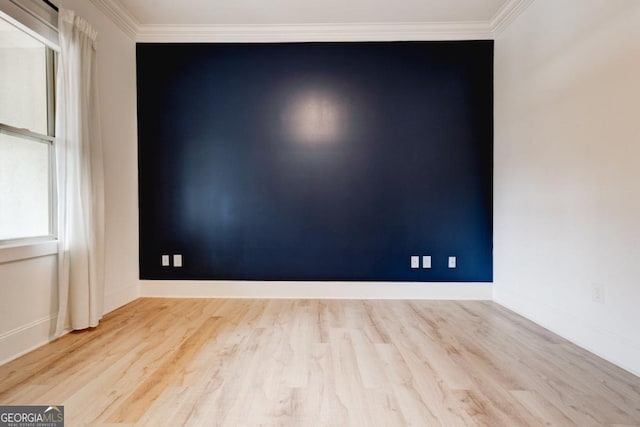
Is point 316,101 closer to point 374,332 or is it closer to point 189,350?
point 374,332

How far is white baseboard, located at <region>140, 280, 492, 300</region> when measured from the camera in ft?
10.7

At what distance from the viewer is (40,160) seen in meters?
2.27

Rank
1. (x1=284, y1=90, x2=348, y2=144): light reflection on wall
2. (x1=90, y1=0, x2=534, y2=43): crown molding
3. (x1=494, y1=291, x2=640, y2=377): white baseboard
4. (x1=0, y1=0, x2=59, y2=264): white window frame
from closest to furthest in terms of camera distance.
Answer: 1. (x1=494, y1=291, x2=640, y2=377): white baseboard
2. (x1=0, y1=0, x2=59, y2=264): white window frame
3. (x1=90, y1=0, x2=534, y2=43): crown molding
4. (x1=284, y1=90, x2=348, y2=144): light reflection on wall

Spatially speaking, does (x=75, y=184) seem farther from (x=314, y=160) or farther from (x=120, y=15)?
(x=314, y=160)

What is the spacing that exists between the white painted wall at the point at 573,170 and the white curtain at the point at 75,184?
387 cm

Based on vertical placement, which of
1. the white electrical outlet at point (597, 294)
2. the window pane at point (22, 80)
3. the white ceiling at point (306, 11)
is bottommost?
the white electrical outlet at point (597, 294)

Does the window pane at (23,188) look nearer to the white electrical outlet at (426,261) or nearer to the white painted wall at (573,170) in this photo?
the white electrical outlet at (426,261)

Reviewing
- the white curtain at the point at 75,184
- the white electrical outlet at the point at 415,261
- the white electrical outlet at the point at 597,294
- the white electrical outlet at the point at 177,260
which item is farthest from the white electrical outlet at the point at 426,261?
the white curtain at the point at 75,184

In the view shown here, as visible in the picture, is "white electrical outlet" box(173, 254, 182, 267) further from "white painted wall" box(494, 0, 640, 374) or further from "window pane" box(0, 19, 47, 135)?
"white painted wall" box(494, 0, 640, 374)

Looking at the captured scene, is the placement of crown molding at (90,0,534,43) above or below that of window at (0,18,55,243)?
above

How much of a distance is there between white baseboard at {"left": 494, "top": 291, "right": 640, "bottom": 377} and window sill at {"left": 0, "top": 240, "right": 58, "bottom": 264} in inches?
161

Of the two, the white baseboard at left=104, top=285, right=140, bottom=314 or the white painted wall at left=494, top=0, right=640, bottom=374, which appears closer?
the white painted wall at left=494, top=0, right=640, bottom=374

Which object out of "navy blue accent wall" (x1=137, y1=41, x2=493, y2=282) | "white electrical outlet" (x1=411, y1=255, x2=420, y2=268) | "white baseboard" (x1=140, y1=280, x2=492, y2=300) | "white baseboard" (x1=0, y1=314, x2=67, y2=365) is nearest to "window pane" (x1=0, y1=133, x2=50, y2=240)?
"white baseboard" (x1=0, y1=314, x2=67, y2=365)

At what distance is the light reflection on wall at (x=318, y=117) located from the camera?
330 cm
